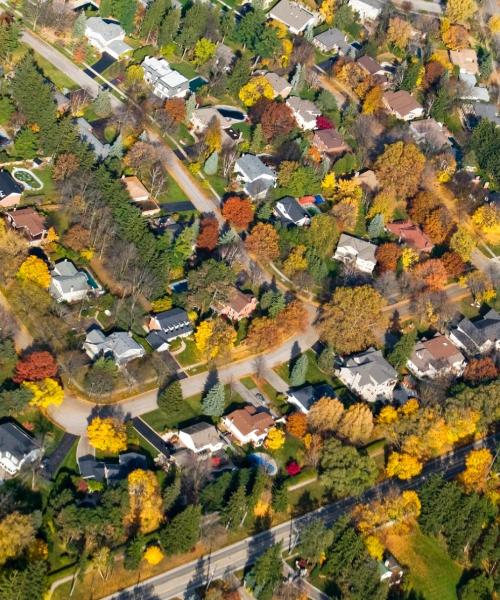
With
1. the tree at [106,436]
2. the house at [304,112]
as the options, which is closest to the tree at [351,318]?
the tree at [106,436]

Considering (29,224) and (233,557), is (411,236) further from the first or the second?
(233,557)

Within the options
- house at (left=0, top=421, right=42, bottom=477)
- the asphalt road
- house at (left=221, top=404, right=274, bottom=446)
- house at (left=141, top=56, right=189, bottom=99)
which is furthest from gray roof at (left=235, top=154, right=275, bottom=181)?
house at (left=0, top=421, right=42, bottom=477)

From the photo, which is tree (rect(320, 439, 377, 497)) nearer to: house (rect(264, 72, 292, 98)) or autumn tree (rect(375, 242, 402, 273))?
autumn tree (rect(375, 242, 402, 273))

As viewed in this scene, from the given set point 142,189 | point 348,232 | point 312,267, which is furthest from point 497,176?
point 142,189

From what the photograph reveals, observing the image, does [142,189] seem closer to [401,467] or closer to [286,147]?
[286,147]

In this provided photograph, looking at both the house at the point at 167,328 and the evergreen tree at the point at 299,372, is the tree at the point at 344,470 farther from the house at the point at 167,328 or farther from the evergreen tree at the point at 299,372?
the house at the point at 167,328

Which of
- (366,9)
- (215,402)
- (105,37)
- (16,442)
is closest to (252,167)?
(105,37)

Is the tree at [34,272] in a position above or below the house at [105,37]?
below
